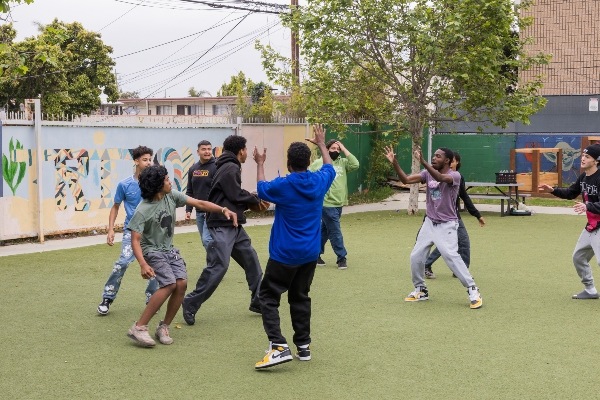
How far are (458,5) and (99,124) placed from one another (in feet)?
24.8

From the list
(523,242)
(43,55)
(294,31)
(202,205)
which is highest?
(294,31)

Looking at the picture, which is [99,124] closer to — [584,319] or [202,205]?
[202,205]

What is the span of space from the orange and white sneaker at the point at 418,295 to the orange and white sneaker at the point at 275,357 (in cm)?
309

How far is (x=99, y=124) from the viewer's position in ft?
52.9

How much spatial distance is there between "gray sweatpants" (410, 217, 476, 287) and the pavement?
6.81 metres

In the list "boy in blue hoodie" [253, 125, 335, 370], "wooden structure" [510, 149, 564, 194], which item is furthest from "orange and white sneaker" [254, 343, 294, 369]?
"wooden structure" [510, 149, 564, 194]

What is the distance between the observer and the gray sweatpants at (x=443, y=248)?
30.8 ft

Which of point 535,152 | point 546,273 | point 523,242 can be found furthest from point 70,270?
point 535,152

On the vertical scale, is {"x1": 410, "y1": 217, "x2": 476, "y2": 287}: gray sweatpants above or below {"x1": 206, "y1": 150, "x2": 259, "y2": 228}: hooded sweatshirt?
below

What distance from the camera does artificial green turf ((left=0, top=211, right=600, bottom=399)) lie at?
646cm

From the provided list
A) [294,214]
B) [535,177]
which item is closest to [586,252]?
[294,214]

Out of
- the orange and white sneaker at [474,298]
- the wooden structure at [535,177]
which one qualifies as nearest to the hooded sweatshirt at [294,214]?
Answer: the orange and white sneaker at [474,298]

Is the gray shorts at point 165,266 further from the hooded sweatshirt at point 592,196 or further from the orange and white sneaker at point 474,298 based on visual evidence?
the hooded sweatshirt at point 592,196

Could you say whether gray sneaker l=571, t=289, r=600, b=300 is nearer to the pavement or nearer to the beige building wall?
the pavement
